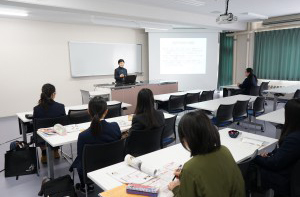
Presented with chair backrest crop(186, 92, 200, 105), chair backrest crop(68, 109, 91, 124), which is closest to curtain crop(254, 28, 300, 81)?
chair backrest crop(186, 92, 200, 105)

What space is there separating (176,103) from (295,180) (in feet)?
11.3

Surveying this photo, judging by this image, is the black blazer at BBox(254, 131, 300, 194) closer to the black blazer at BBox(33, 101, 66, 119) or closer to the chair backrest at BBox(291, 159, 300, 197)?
the chair backrest at BBox(291, 159, 300, 197)

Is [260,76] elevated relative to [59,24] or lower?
lower

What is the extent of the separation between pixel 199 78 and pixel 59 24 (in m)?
5.37

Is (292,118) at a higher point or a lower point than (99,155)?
higher

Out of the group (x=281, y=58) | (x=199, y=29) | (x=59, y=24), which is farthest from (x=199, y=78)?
(x=59, y=24)

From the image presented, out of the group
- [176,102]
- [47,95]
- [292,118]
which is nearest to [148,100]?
[292,118]

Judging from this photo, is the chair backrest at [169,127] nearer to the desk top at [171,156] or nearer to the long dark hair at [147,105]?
the long dark hair at [147,105]

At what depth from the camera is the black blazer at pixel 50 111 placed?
329 centimetres

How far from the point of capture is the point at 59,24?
7.13m

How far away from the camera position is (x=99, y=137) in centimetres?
223

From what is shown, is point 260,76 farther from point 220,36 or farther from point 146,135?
point 146,135

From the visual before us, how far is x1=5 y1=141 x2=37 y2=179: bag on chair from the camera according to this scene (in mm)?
3102

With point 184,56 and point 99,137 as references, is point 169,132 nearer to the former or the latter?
point 99,137
